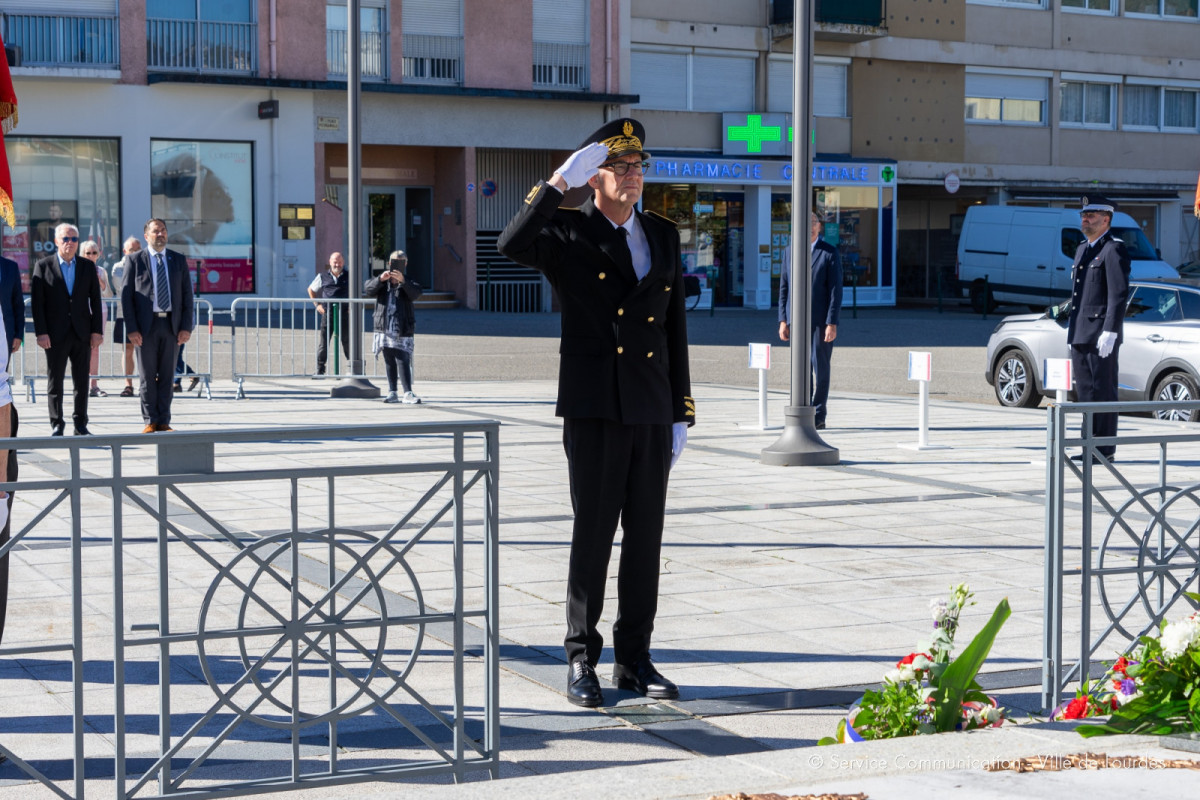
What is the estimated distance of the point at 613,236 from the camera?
553cm

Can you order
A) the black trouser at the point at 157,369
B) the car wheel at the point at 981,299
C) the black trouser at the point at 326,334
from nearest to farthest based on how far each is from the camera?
the black trouser at the point at 157,369, the black trouser at the point at 326,334, the car wheel at the point at 981,299

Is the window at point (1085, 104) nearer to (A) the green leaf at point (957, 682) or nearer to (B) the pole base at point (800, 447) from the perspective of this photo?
(B) the pole base at point (800, 447)

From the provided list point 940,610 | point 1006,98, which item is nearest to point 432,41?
point 1006,98

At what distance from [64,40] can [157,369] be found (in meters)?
20.5

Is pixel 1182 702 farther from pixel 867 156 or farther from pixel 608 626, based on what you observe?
pixel 867 156

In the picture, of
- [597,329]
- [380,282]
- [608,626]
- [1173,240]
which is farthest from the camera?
[1173,240]

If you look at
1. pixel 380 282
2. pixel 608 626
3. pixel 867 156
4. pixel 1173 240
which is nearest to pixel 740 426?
pixel 380 282

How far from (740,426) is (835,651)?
28.5 ft

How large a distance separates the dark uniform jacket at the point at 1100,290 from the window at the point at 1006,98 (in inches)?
1237

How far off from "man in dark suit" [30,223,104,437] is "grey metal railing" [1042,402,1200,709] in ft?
31.8

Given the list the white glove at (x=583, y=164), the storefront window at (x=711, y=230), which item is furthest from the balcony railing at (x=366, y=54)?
the white glove at (x=583, y=164)

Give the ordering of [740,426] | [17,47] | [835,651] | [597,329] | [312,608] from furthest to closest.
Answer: [17,47]
[740,426]
[835,651]
[597,329]
[312,608]

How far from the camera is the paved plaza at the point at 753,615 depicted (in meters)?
4.02

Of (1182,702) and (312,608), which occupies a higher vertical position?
(312,608)
